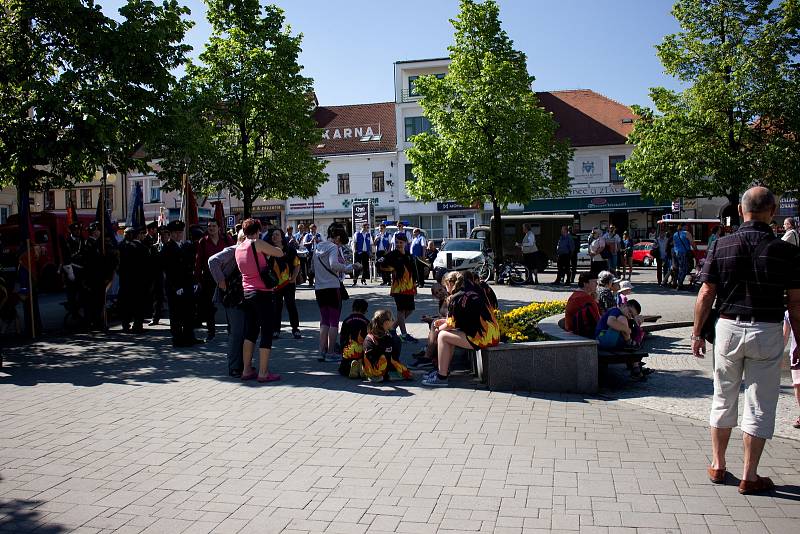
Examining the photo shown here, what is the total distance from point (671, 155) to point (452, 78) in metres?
8.45

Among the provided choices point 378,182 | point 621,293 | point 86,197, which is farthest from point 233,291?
point 86,197

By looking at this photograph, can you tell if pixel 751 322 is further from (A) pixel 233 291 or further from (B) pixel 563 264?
(B) pixel 563 264

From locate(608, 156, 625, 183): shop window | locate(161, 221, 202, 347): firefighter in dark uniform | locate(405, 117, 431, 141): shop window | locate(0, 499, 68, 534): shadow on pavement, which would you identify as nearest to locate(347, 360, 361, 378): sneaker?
locate(161, 221, 202, 347): firefighter in dark uniform

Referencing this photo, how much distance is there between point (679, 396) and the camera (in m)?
7.93

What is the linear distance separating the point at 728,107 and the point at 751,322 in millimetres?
22250

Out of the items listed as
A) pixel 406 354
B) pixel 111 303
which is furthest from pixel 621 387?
pixel 111 303

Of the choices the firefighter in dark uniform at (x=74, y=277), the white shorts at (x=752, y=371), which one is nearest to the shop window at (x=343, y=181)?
the firefighter in dark uniform at (x=74, y=277)

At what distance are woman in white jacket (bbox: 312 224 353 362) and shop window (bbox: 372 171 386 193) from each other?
145ft

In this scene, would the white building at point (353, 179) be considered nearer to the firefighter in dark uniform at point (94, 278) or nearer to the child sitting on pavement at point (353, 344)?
the firefighter in dark uniform at point (94, 278)

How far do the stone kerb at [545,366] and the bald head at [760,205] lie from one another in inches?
132

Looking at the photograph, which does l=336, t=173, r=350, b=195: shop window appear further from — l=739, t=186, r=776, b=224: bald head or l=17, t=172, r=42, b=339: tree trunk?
l=739, t=186, r=776, b=224: bald head

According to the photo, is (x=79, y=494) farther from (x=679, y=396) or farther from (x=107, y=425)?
(x=679, y=396)

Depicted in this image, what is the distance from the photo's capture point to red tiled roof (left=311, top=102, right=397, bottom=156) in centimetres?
5494

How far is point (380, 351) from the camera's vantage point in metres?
8.66
